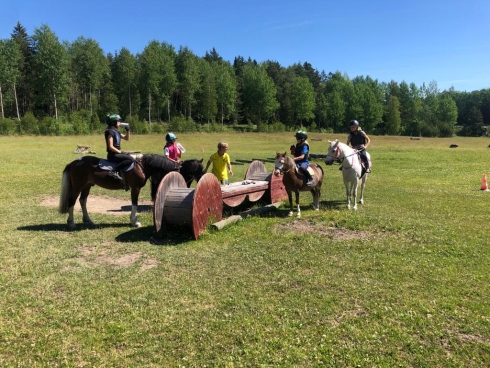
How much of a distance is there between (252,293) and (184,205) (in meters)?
3.28

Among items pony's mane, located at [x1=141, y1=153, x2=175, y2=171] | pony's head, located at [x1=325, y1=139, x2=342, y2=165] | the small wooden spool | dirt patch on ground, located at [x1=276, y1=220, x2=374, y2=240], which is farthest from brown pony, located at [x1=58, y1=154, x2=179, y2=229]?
pony's head, located at [x1=325, y1=139, x2=342, y2=165]

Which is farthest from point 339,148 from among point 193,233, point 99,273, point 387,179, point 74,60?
point 74,60

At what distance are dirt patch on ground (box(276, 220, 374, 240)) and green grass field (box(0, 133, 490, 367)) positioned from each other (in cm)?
5

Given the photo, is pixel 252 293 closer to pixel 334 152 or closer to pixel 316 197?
pixel 316 197

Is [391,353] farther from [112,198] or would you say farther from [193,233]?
[112,198]

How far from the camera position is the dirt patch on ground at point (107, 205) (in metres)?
11.5

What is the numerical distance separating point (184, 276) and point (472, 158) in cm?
3303

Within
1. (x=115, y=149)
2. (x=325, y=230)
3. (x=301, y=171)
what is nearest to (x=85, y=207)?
(x=115, y=149)

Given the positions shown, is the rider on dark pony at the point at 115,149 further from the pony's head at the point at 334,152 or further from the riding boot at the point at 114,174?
the pony's head at the point at 334,152

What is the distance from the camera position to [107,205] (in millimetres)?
12477

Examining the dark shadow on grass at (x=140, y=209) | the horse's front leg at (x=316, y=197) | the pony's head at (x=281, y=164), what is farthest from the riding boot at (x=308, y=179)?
the dark shadow on grass at (x=140, y=209)

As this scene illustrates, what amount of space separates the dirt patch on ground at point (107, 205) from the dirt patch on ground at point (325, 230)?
4847mm

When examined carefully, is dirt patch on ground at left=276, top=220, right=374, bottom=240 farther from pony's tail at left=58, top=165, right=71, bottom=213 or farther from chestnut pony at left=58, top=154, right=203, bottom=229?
pony's tail at left=58, top=165, right=71, bottom=213

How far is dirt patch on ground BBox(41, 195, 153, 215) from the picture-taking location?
11.5 m
